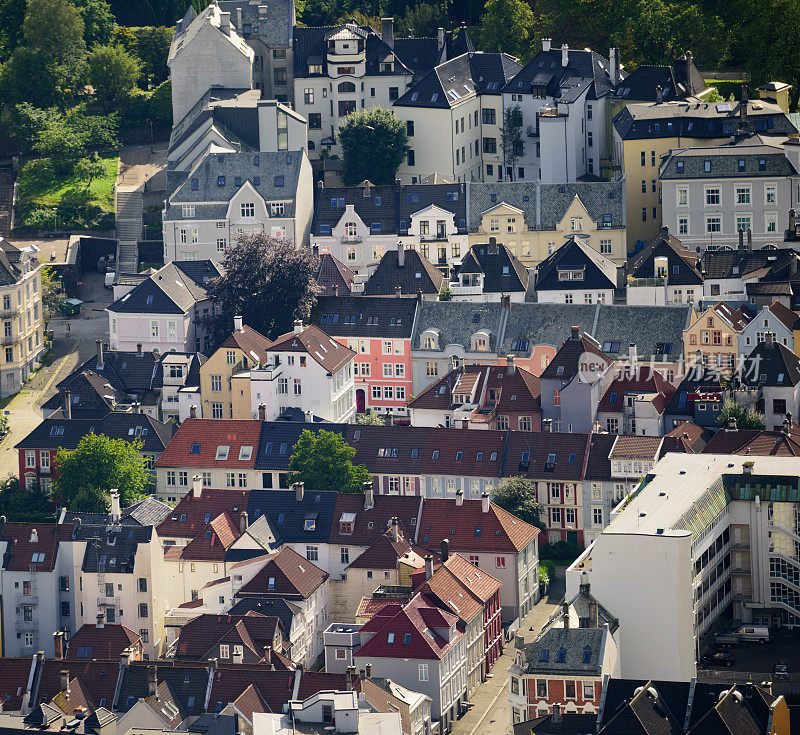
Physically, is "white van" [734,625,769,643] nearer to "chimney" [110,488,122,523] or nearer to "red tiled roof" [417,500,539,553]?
"red tiled roof" [417,500,539,553]

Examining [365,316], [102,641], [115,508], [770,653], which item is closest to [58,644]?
[102,641]

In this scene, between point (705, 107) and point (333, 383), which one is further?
point (705, 107)

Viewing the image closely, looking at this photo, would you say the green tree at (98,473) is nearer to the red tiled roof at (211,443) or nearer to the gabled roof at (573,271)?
the red tiled roof at (211,443)

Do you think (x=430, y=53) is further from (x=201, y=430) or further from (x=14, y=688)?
(x=14, y=688)

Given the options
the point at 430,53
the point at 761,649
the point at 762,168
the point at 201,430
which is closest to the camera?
the point at 761,649

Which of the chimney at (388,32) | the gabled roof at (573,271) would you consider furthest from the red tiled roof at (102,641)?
the chimney at (388,32)

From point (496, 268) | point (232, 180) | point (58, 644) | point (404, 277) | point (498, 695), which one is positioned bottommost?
point (498, 695)

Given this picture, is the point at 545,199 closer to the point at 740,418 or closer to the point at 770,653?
the point at 740,418

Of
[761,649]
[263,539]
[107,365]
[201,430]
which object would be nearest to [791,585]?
[761,649]
